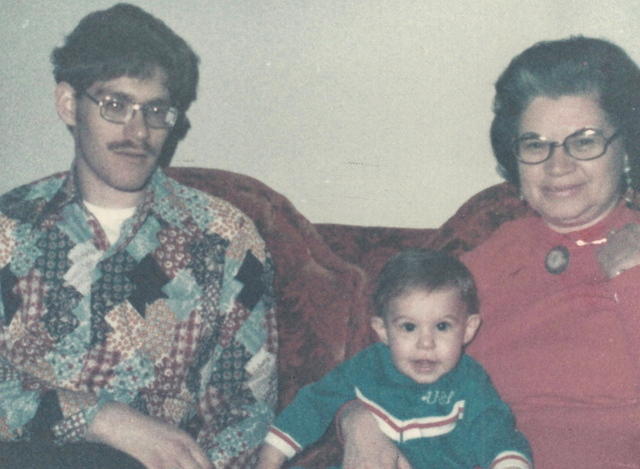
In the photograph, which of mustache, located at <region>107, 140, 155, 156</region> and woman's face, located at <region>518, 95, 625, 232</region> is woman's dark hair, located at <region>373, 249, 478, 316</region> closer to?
woman's face, located at <region>518, 95, 625, 232</region>

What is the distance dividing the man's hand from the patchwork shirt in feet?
0.29

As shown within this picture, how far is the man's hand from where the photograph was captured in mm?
1709

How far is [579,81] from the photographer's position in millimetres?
1830

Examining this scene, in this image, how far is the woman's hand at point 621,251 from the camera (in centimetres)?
173

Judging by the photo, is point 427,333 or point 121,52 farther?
point 121,52

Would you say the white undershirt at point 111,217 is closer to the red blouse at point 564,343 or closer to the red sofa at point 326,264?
the red sofa at point 326,264

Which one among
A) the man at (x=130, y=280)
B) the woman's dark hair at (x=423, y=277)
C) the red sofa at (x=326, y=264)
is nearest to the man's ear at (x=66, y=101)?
the man at (x=130, y=280)

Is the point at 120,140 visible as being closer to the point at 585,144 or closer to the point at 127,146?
the point at 127,146

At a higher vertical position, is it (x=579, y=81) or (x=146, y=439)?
(x=579, y=81)

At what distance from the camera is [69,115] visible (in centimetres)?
207

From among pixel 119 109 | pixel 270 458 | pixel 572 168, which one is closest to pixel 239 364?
pixel 270 458

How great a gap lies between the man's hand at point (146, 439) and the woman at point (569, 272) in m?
0.37

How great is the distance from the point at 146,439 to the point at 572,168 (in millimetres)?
1188

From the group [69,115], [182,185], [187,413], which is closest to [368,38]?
[182,185]
